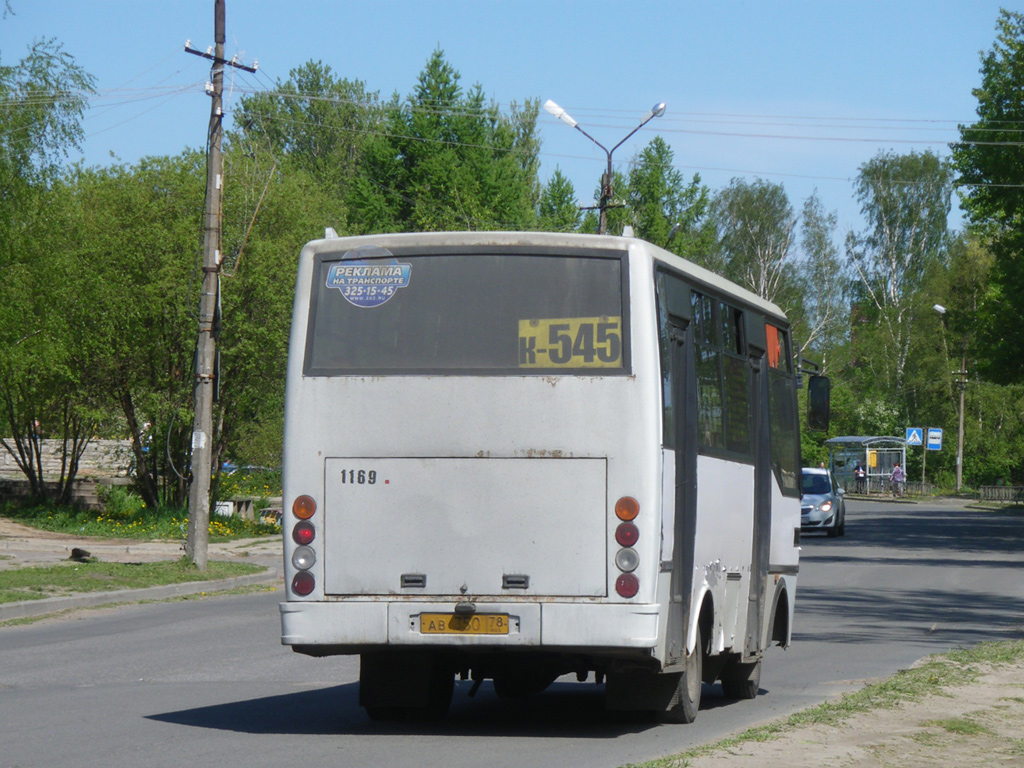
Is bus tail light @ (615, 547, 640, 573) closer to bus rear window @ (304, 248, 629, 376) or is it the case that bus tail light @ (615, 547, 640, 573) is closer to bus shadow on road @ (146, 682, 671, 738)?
bus rear window @ (304, 248, 629, 376)

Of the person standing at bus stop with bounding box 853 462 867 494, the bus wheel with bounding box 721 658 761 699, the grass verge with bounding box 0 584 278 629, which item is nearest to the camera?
the bus wheel with bounding box 721 658 761 699

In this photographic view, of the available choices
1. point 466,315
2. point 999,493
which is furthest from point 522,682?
point 999,493

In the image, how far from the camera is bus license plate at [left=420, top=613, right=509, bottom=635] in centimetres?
885

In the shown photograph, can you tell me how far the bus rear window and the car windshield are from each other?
1133 inches

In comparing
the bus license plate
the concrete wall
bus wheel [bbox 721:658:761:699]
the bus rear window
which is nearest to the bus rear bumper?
the bus license plate

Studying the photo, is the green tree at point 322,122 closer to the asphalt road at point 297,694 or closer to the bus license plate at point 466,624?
the asphalt road at point 297,694

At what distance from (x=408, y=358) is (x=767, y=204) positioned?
7768 cm

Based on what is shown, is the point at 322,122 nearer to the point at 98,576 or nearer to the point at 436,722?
the point at 98,576

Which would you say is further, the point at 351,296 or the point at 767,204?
the point at 767,204

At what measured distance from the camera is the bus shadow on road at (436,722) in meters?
9.53

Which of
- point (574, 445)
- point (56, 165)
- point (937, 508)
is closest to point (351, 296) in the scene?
point (574, 445)

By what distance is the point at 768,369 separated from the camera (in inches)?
472

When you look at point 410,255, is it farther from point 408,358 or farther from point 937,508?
point 937,508

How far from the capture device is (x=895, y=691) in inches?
409
